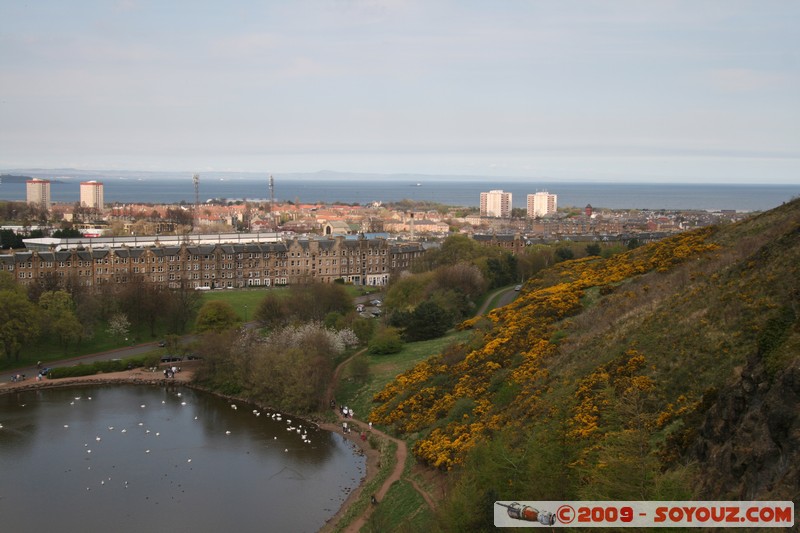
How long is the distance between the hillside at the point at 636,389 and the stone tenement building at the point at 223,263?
99.0 feet

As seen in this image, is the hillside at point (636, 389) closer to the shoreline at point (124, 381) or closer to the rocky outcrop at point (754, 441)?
the rocky outcrop at point (754, 441)

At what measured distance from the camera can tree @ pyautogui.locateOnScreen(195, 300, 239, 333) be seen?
4891 cm

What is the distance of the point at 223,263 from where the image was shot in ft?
236

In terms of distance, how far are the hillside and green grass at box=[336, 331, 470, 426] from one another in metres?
1.89

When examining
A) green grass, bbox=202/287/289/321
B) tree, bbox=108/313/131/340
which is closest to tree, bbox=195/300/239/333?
tree, bbox=108/313/131/340

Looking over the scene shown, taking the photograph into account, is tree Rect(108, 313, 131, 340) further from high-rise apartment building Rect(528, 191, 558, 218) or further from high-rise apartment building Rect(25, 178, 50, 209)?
high-rise apartment building Rect(25, 178, 50, 209)

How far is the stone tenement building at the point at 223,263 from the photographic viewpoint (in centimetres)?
6343

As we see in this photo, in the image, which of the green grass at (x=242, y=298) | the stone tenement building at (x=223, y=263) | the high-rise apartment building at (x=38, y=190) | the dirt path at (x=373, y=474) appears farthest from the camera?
the high-rise apartment building at (x=38, y=190)

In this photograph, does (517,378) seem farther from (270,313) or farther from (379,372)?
(270,313)

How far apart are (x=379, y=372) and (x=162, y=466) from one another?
1268 centimetres

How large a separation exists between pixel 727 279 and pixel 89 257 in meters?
54.6

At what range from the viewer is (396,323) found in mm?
47406

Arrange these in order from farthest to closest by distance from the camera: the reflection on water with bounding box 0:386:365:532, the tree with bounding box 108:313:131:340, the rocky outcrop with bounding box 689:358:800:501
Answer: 1. the tree with bounding box 108:313:131:340
2. the reflection on water with bounding box 0:386:365:532
3. the rocky outcrop with bounding box 689:358:800:501

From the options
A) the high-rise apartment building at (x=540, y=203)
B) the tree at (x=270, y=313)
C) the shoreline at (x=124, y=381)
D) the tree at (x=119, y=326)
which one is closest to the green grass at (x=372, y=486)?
the shoreline at (x=124, y=381)
